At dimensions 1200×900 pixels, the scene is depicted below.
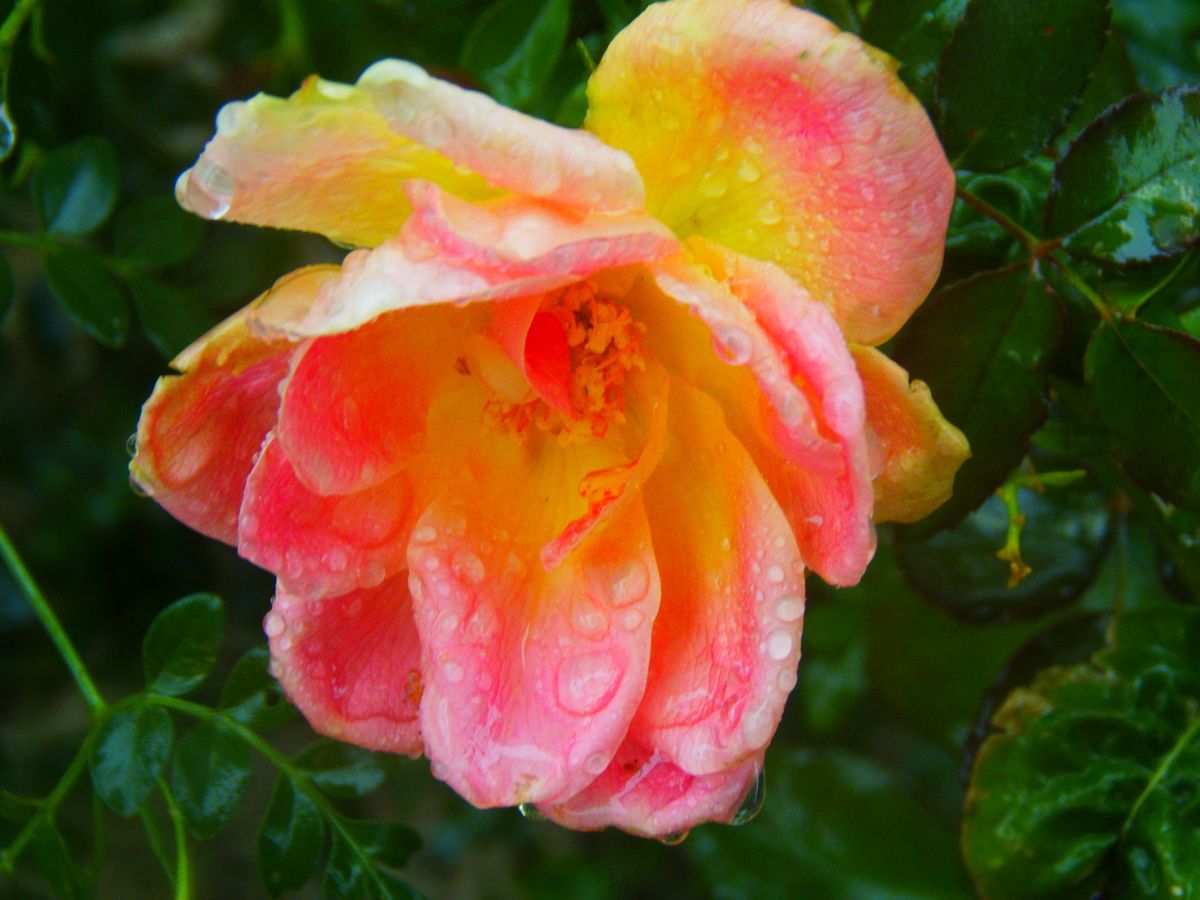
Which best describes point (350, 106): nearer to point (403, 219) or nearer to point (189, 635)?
point (403, 219)

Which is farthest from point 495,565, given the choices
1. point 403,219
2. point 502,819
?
point 502,819

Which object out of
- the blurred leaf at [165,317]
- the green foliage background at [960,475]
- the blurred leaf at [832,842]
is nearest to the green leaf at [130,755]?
the green foliage background at [960,475]

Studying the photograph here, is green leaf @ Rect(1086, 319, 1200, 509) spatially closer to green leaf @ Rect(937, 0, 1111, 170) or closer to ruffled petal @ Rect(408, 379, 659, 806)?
green leaf @ Rect(937, 0, 1111, 170)

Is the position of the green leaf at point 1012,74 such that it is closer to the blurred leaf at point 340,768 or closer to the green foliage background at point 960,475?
the green foliage background at point 960,475

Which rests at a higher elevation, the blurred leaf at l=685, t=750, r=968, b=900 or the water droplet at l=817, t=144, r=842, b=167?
the water droplet at l=817, t=144, r=842, b=167

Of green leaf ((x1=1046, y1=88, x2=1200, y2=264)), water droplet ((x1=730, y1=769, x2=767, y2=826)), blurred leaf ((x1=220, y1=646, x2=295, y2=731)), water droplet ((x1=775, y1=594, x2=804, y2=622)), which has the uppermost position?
green leaf ((x1=1046, y1=88, x2=1200, y2=264))

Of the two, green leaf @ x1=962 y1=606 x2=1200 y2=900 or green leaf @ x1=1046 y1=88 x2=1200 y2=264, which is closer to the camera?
green leaf @ x1=1046 y1=88 x2=1200 y2=264

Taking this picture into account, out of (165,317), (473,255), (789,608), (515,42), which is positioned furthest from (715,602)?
(165,317)

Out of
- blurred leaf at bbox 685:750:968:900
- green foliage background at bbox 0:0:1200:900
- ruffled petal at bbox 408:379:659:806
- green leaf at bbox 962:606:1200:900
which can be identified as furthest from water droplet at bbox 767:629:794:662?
blurred leaf at bbox 685:750:968:900
